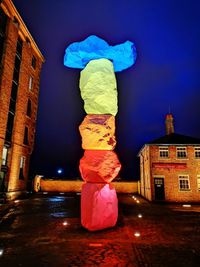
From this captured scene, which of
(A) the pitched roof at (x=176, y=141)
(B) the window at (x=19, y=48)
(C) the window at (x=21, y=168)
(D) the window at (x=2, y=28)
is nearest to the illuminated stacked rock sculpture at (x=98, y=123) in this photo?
(D) the window at (x=2, y=28)

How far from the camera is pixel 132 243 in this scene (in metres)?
7.37

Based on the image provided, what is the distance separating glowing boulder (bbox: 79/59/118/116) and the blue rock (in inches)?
15.7

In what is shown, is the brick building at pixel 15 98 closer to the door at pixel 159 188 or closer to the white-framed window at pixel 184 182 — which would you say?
the door at pixel 159 188

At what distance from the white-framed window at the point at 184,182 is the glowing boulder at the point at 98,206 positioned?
1436 cm

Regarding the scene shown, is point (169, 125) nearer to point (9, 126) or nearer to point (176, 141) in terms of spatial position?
point (176, 141)

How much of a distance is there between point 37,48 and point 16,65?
18.9 feet

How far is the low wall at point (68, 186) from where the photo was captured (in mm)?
31828

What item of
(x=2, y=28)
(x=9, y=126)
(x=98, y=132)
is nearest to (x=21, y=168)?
(x=9, y=126)

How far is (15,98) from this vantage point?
21.4 metres

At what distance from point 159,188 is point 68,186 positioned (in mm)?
15842

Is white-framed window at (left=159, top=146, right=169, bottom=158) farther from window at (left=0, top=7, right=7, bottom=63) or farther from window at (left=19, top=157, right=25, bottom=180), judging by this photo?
window at (left=0, top=7, right=7, bottom=63)

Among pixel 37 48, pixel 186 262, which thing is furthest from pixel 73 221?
pixel 37 48

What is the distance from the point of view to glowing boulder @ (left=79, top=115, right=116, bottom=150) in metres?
9.44

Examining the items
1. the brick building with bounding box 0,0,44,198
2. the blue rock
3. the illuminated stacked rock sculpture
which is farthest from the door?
the blue rock
